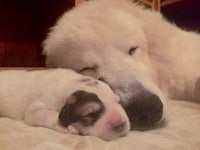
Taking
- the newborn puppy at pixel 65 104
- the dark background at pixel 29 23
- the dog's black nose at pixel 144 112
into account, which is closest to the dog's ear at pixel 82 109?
the newborn puppy at pixel 65 104

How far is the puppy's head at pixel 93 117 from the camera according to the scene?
0.82 metres

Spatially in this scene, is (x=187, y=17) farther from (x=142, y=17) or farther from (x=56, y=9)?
(x=142, y=17)

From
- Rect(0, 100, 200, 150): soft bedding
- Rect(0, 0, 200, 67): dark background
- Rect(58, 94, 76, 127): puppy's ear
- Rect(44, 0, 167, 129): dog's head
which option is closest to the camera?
Rect(0, 100, 200, 150): soft bedding

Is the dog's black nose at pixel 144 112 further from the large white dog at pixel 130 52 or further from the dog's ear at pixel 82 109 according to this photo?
the dog's ear at pixel 82 109

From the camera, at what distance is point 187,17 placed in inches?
99.5

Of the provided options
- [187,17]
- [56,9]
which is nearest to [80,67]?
[56,9]

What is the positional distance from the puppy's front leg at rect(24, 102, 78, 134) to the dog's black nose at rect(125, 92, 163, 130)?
181 millimetres

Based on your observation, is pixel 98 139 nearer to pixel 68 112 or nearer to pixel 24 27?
pixel 68 112

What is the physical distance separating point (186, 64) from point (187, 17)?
134 cm

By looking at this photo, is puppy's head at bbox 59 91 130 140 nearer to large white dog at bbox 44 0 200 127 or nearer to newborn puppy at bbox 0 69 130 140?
newborn puppy at bbox 0 69 130 140

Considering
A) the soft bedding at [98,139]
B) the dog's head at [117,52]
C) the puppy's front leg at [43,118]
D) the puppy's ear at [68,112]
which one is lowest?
the soft bedding at [98,139]

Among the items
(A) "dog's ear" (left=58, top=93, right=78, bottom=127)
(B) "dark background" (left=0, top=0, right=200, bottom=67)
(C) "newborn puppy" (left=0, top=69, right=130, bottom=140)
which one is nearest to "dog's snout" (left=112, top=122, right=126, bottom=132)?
(C) "newborn puppy" (left=0, top=69, right=130, bottom=140)

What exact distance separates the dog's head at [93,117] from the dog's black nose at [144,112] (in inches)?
3.0

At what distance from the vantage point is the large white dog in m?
1.04
